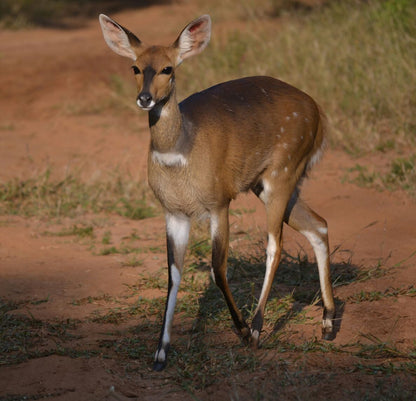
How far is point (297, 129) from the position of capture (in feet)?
16.3

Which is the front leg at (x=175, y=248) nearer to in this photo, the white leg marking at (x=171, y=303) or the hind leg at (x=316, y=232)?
the white leg marking at (x=171, y=303)

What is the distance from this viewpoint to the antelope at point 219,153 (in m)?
4.28

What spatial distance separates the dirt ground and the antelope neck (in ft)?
4.18

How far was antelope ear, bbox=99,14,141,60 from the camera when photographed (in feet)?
14.4

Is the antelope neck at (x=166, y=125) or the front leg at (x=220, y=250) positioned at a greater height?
the antelope neck at (x=166, y=125)

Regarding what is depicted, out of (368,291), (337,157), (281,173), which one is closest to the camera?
(281,173)

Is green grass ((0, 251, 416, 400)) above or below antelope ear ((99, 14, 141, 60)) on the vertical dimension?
below

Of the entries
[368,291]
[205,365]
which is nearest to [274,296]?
[368,291]

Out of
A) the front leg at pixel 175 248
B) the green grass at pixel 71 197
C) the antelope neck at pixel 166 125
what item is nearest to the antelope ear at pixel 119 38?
the antelope neck at pixel 166 125

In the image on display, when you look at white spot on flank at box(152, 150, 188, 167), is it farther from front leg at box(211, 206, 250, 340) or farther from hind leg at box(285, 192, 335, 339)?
hind leg at box(285, 192, 335, 339)

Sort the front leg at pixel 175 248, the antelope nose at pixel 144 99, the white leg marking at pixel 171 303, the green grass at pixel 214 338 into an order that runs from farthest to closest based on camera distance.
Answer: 1. the front leg at pixel 175 248
2. the white leg marking at pixel 171 303
3. the green grass at pixel 214 338
4. the antelope nose at pixel 144 99

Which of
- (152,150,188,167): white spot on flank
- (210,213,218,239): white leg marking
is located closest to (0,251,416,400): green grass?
(210,213,218,239): white leg marking

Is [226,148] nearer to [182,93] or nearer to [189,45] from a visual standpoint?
[189,45]

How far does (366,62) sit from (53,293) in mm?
5900
